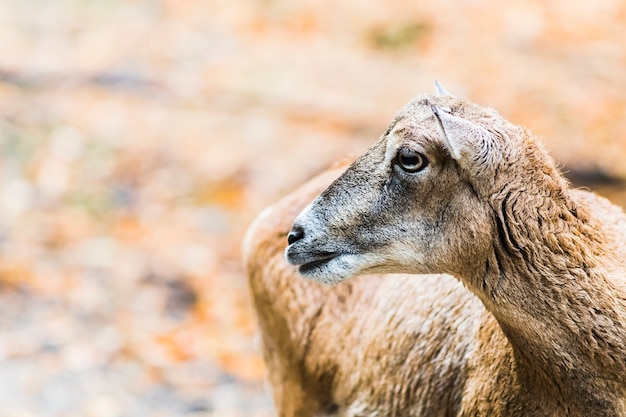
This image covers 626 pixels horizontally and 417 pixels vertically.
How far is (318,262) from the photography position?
4391 millimetres

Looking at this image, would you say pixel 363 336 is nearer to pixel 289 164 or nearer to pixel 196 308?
pixel 196 308

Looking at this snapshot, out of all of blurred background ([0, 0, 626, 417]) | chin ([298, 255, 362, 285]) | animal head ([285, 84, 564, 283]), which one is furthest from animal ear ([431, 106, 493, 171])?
blurred background ([0, 0, 626, 417])

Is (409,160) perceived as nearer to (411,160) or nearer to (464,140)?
(411,160)

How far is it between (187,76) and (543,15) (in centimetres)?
494

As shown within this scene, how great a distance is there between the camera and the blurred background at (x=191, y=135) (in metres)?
8.48

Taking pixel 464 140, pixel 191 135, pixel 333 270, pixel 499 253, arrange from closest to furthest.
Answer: pixel 464 140 < pixel 499 253 < pixel 333 270 < pixel 191 135

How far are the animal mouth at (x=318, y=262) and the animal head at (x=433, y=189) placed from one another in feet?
0.13

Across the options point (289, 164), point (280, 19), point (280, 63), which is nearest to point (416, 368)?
point (289, 164)

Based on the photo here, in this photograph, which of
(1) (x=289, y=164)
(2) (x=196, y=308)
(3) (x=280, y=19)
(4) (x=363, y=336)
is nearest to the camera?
(4) (x=363, y=336)

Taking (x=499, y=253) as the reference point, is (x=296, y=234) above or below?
above

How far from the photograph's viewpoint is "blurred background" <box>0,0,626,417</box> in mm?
8484

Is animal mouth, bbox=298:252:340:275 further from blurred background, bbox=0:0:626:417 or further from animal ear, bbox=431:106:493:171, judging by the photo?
blurred background, bbox=0:0:626:417

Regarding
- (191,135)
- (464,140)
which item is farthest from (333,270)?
(191,135)

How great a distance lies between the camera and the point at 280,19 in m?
13.7
